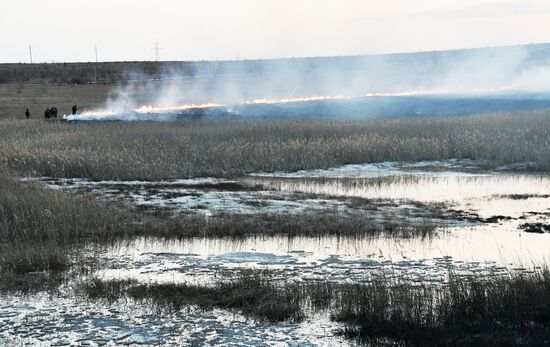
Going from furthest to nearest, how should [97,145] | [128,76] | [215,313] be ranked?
1. [128,76]
2. [97,145]
3. [215,313]

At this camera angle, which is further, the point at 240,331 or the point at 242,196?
the point at 242,196

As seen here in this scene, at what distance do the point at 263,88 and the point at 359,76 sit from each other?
760 inches

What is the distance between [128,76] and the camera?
11269 centimetres

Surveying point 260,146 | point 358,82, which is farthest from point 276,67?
point 260,146

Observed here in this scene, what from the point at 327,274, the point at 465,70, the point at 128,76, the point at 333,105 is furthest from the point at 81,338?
the point at 128,76

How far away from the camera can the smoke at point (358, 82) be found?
71312mm

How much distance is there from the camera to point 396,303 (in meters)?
10.5

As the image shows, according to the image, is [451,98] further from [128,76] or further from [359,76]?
[128,76]

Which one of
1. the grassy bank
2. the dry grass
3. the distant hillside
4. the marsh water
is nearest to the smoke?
the distant hillside

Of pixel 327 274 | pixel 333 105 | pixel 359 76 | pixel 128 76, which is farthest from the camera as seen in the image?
pixel 128 76

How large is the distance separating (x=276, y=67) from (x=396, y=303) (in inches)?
→ 4939

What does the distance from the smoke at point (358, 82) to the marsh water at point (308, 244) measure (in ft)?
98.7

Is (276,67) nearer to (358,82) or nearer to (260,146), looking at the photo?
(358,82)

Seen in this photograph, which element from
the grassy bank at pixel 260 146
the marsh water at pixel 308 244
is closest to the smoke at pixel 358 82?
the grassy bank at pixel 260 146
